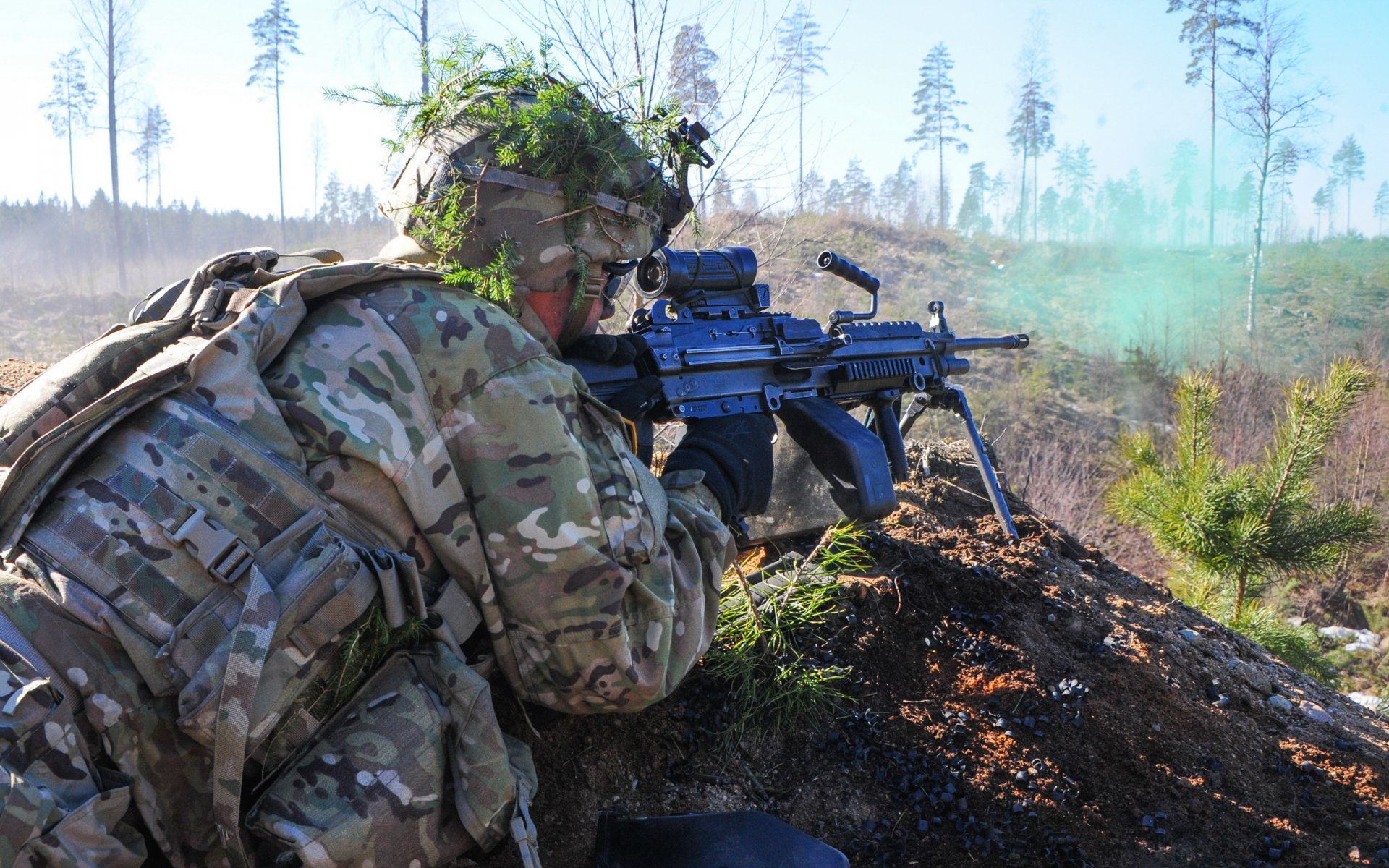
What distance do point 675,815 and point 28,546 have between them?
181cm

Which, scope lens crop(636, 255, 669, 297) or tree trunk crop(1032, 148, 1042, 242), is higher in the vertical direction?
tree trunk crop(1032, 148, 1042, 242)

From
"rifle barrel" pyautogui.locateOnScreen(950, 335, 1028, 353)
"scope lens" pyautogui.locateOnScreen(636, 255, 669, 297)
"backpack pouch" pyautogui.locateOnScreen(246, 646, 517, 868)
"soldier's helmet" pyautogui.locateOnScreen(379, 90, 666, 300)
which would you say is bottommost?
"backpack pouch" pyautogui.locateOnScreen(246, 646, 517, 868)

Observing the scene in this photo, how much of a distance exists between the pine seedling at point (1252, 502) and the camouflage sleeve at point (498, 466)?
467cm

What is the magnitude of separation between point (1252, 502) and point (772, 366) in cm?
362

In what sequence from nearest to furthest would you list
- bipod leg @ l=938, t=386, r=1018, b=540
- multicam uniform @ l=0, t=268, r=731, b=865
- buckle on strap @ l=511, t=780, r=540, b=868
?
multicam uniform @ l=0, t=268, r=731, b=865 → buckle on strap @ l=511, t=780, r=540, b=868 → bipod leg @ l=938, t=386, r=1018, b=540

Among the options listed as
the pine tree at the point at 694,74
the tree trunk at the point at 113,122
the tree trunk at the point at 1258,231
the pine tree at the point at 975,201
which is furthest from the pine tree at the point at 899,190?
the pine tree at the point at 694,74

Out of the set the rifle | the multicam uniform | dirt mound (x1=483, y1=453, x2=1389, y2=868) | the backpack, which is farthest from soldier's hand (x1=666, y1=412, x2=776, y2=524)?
the backpack

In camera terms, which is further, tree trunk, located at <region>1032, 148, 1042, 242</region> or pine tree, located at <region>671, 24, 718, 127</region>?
tree trunk, located at <region>1032, 148, 1042, 242</region>

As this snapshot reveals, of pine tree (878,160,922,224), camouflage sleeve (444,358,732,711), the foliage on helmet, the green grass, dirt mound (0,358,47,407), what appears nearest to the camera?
camouflage sleeve (444,358,732,711)

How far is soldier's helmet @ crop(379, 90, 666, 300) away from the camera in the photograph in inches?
97.3

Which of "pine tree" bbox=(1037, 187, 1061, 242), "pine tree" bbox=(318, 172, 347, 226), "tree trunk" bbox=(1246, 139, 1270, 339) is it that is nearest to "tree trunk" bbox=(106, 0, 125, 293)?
"pine tree" bbox=(318, 172, 347, 226)

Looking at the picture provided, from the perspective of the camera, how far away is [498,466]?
7.04 feet

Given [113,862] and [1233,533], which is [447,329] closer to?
[113,862]

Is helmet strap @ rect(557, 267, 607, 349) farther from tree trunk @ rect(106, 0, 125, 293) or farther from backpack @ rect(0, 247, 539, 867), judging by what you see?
tree trunk @ rect(106, 0, 125, 293)
